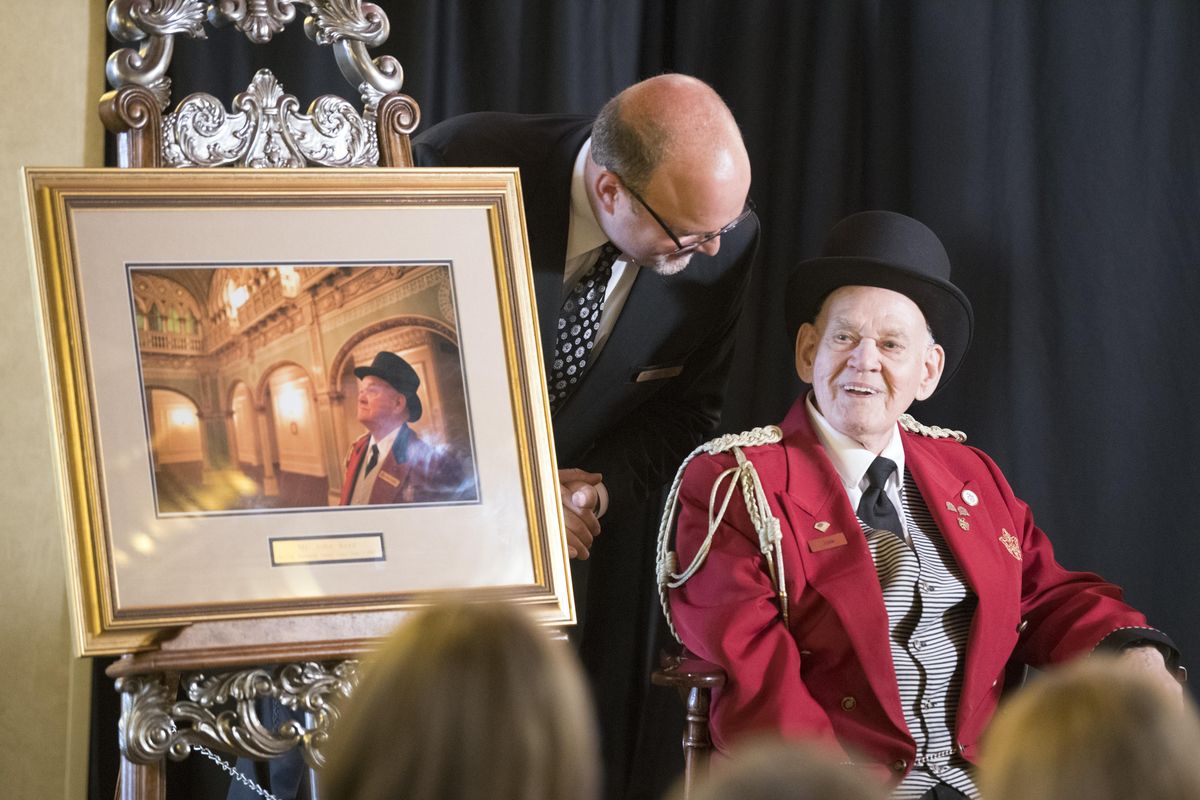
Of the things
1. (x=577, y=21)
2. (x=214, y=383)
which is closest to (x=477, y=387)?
(x=214, y=383)

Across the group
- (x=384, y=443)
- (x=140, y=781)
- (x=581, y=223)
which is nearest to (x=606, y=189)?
(x=581, y=223)

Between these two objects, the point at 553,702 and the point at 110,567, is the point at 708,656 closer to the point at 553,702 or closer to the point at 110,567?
the point at 110,567

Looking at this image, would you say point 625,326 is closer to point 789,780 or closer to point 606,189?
point 606,189

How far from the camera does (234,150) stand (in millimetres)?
2064

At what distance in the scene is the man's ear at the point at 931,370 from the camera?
254 cm

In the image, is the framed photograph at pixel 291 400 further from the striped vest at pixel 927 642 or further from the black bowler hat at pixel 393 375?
the striped vest at pixel 927 642

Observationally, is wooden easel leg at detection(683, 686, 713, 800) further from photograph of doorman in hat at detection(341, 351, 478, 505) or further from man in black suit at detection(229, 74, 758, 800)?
photograph of doorman in hat at detection(341, 351, 478, 505)

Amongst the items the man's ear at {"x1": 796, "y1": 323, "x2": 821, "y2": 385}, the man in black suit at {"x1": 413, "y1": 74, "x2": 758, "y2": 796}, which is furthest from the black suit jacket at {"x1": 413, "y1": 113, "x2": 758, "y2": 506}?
the man's ear at {"x1": 796, "y1": 323, "x2": 821, "y2": 385}

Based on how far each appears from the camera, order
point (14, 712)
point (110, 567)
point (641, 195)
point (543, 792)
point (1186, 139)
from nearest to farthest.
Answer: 1. point (543, 792)
2. point (110, 567)
3. point (641, 195)
4. point (14, 712)
5. point (1186, 139)

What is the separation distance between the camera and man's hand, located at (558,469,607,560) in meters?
2.56

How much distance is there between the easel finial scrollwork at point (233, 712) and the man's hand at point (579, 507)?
0.68m

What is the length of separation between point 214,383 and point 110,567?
282 mm

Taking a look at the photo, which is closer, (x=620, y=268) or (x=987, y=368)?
(x=620, y=268)

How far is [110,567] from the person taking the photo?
186 cm
